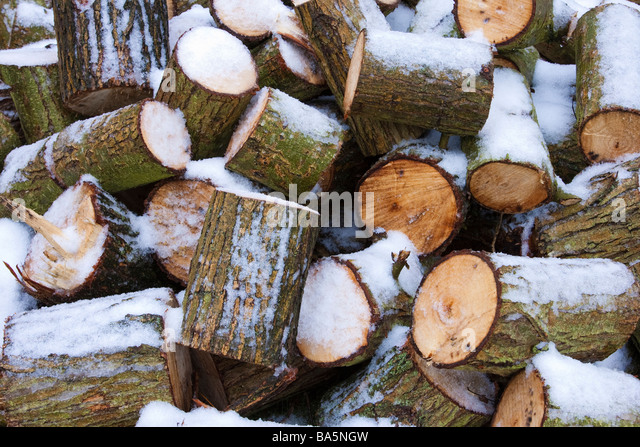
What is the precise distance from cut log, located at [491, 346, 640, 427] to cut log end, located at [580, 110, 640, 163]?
1.11 metres

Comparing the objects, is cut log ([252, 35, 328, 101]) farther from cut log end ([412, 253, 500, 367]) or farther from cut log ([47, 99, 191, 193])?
cut log end ([412, 253, 500, 367])

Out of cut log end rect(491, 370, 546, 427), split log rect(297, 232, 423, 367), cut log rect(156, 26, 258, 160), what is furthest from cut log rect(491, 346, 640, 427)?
cut log rect(156, 26, 258, 160)

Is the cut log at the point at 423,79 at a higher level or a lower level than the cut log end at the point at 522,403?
higher

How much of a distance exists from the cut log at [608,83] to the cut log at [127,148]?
1.97m

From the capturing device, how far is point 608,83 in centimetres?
271

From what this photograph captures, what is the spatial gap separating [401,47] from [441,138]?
1.62ft

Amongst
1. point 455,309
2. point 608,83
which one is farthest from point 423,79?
point 455,309

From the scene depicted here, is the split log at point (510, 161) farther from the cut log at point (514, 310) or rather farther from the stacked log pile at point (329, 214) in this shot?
the cut log at point (514, 310)

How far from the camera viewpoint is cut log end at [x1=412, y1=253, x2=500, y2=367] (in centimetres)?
203

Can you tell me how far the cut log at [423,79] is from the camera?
8.27ft

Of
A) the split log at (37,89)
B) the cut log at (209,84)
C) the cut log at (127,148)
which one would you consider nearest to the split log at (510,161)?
the cut log at (209,84)

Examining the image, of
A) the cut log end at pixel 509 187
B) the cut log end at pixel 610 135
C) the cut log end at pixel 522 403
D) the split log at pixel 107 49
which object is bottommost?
the cut log end at pixel 522 403

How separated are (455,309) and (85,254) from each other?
1.63 m
